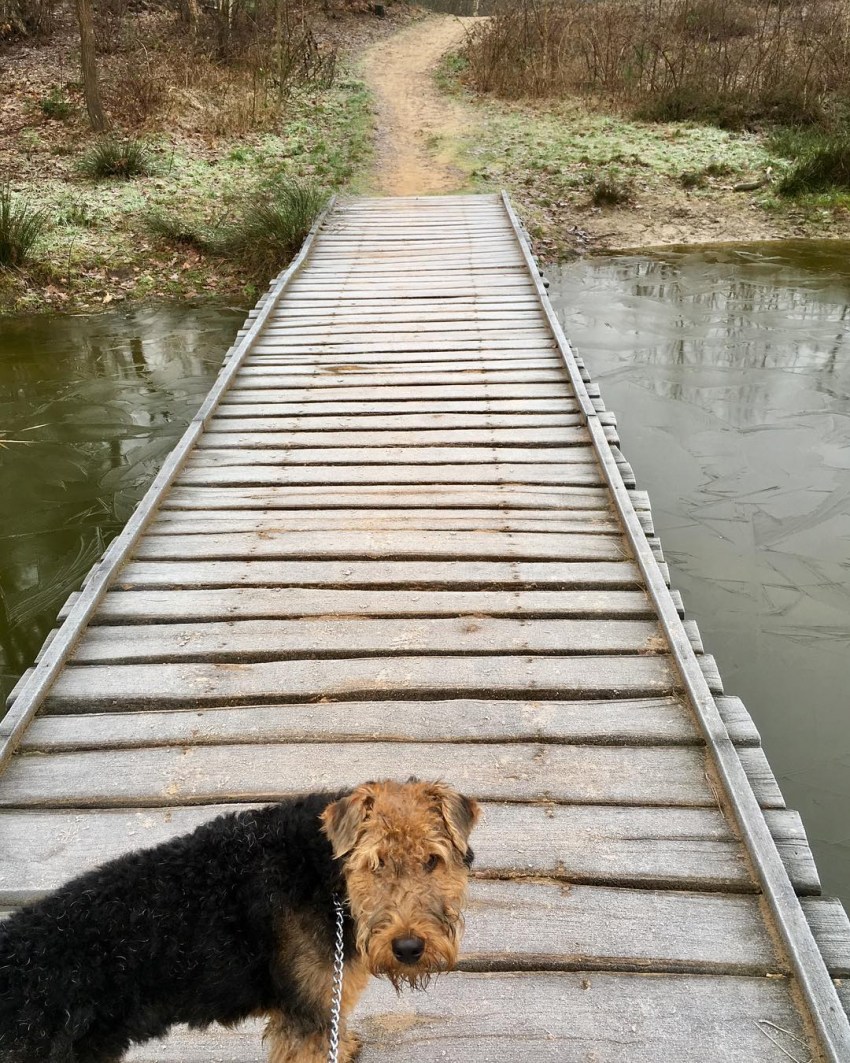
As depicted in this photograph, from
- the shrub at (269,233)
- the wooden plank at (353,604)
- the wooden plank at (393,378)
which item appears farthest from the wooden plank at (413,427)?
the shrub at (269,233)

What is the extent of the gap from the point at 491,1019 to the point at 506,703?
1298mm

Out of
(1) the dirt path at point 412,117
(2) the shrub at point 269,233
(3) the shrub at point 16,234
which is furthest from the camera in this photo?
(1) the dirt path at point 412,117

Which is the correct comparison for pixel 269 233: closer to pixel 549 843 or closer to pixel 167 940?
pixel 549 843

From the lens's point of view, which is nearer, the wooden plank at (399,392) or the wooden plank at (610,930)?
the wooden plank at (610,930)

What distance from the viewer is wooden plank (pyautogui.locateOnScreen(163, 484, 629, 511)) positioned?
4848 millimetres

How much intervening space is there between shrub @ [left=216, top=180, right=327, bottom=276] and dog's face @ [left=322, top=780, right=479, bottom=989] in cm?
1059

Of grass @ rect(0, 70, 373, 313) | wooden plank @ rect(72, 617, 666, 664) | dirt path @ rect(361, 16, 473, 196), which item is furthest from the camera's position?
dirt path @ rect(361, 16, 473, 196)

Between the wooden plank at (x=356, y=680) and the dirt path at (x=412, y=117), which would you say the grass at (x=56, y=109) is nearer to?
the dirt path at (x=412, y=117)

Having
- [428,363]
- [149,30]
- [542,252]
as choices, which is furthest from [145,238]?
[149,30]

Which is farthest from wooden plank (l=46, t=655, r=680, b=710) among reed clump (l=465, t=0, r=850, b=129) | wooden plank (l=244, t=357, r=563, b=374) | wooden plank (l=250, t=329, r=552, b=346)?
reed clump (l=465, t=0, r=850, b=129)

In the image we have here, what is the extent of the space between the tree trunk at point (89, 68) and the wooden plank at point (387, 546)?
40.6 feet

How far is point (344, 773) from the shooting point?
2979mm

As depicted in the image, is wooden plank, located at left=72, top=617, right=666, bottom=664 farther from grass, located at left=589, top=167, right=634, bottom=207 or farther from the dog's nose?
grass, located at left=589, top=167, right=634, bottom=207

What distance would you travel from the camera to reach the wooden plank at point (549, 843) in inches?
102
